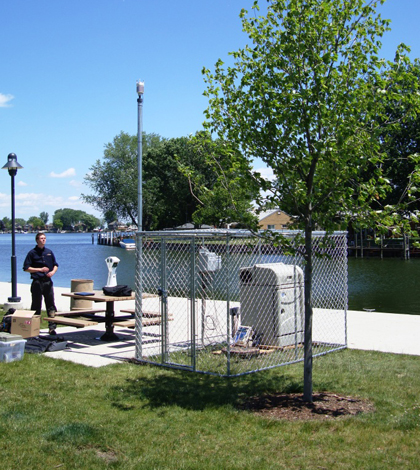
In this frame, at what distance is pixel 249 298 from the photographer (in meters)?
9.62

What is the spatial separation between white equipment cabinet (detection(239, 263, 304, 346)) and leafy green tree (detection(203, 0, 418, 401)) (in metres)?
2.45

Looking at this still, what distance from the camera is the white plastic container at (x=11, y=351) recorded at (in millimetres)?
8695

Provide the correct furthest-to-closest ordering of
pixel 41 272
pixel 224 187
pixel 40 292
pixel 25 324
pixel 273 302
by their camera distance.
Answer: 1. pixel 40 292
2. pixel 41 272
3. pixel 25 324
4. pixel 273 302
5. pixel 224 187

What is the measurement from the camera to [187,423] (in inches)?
237

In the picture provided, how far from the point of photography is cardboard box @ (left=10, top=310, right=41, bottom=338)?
33.5 feet

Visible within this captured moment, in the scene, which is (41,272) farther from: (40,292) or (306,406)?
(306,406)

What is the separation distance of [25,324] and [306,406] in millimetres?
5740

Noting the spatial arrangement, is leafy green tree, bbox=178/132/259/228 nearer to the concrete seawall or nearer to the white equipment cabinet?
the white equipment cabinet

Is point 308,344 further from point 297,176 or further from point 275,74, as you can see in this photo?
point 275,74

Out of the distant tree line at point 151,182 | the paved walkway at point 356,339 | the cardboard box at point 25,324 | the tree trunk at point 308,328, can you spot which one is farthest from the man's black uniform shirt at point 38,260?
the distant tree line at point 151,182

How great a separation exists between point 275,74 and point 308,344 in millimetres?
3205

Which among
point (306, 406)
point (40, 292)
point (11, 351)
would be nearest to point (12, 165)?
point (40, 292)

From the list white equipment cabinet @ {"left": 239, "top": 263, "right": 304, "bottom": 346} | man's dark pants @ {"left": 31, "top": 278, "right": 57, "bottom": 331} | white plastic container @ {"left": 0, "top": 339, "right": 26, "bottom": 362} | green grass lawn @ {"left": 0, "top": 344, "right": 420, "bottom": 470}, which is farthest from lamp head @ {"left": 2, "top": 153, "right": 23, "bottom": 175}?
white equipment cabinet @ {"left": 239, "top": 263, "right": 304, "bottom": 346}

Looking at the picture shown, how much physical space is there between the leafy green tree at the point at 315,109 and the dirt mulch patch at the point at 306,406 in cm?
21
